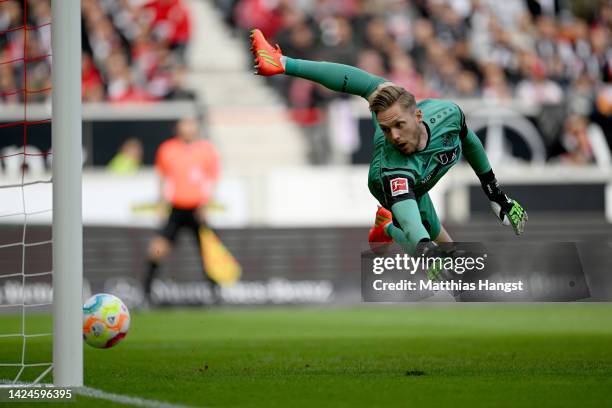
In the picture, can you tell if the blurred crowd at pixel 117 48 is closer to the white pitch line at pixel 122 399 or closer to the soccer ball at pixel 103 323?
the soccer ball at pixel 103 323

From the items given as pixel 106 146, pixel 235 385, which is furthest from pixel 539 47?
pixel 235 385

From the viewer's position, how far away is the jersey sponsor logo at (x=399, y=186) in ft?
23.4

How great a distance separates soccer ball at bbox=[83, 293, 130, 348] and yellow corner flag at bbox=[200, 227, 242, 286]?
6.75 m

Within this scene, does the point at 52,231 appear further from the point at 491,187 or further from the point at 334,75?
the point at 491,187

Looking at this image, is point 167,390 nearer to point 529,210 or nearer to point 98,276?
point 98,276

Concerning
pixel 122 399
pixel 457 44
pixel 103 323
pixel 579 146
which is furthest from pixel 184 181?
pixel 122 399

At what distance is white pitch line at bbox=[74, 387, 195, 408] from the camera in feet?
19.0

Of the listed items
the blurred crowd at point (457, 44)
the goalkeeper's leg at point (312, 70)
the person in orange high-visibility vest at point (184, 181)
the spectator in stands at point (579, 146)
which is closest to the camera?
the goalkeeper's leg at point (312, 70)

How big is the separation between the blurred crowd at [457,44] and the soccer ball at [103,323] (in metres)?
8.43

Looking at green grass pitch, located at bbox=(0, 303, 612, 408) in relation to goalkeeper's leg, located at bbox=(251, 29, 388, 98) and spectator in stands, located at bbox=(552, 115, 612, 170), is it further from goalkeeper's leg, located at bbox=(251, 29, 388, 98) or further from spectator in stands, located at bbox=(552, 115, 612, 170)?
spectator in stands, located at bbox=(552, 115, 612, 170)

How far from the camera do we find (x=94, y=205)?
15500 mm

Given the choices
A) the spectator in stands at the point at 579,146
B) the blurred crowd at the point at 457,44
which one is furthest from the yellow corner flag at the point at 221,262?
the spectator in stands at the point at 579,146

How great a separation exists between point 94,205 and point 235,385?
359 inches

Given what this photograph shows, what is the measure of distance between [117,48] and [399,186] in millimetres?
11739
